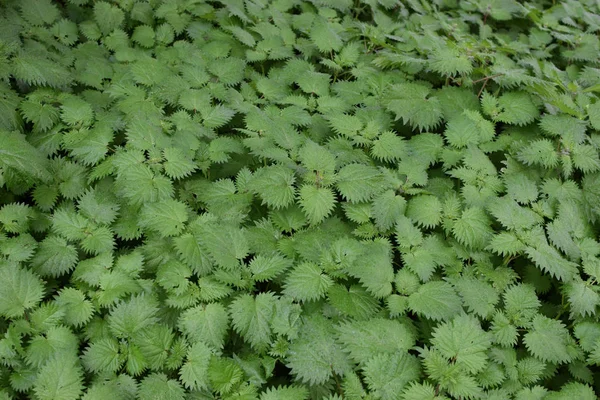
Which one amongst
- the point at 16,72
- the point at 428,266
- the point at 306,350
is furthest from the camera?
the point at 16,72

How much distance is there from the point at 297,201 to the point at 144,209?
78cm

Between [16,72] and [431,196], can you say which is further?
[16,72]

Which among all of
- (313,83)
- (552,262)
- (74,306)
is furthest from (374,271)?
(313,83)

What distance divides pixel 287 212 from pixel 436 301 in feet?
2.87

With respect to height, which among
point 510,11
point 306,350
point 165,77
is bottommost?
point 306,350

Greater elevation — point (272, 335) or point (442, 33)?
point (442, 33)

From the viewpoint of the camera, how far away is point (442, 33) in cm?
384

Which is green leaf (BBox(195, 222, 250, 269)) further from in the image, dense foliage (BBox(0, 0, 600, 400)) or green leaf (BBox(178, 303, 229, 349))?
green leaf (BBox(178, 303, 229, 349))

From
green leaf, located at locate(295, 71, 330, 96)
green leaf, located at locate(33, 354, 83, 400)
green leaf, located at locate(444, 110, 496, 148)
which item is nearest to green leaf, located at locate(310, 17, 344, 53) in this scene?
green leaf, located at locate(295, 71, 330, 96)

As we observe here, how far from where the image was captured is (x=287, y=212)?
2.45m

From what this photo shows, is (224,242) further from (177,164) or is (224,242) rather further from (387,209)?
(387,209)

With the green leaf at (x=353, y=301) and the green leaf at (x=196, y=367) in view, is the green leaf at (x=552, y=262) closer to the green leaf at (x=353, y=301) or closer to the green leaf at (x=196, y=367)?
the green leaf at (x=353, y=301)

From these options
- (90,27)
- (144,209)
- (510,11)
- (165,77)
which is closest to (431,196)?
(144,209)

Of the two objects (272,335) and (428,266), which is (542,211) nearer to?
(428,266)
